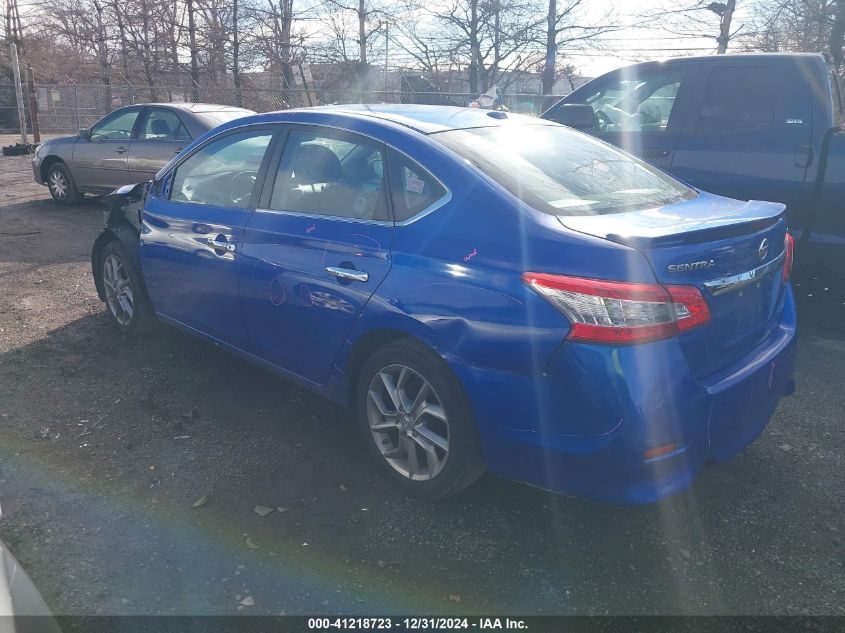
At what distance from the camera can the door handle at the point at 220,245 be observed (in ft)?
12.7

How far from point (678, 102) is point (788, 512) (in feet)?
12.5

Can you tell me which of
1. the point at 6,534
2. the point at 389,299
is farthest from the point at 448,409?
the point at 6,534

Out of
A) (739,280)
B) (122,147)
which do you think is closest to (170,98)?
(122,147)

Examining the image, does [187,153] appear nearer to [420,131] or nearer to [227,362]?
[227,362]

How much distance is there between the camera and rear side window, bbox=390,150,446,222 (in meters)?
3.01

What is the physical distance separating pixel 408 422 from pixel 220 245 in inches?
63.1

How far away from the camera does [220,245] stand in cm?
394

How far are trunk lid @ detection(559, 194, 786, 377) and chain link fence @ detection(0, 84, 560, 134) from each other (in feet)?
55.6

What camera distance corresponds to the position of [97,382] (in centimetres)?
448

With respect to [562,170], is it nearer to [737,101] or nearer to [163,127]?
[737,101]

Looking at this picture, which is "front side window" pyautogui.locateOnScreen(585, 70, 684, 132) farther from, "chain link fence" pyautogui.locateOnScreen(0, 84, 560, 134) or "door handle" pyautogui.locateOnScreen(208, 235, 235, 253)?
"chain link fence" pyautogui.locateOnScreen(0, 84, 560, 134)

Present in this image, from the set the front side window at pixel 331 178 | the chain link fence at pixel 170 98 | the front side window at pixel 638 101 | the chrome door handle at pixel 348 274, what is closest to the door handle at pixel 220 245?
the front side window at pixel 331 178

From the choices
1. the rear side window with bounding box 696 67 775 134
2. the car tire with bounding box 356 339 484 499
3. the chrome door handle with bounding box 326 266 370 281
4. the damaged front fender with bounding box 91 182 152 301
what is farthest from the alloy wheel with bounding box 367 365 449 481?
the rear side window with bounding box 696 67 775 134

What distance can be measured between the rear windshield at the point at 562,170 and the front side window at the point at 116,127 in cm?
838
